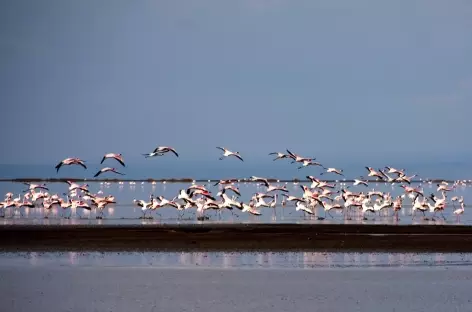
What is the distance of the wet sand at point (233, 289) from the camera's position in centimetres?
2211

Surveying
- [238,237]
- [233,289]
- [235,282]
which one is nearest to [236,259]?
[235,282]

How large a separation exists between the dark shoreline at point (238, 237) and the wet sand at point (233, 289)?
5808 millimetres

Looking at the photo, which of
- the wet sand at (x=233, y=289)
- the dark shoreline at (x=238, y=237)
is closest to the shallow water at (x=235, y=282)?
the wet sand at (x=233, y=289)

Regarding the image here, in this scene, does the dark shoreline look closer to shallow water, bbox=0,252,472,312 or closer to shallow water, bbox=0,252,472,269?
shallow water, bbox=0,252,472,269

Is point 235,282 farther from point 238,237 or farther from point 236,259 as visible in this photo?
point 238,237

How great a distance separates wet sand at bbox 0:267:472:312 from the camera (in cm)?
2211

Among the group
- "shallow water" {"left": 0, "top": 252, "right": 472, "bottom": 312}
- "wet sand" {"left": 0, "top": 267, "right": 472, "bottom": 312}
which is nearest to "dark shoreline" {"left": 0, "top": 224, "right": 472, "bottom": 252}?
"shallow water" {"left": 0, "top": 252, "right": 472, "bottom": 312}

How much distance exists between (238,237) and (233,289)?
1249 centimetres

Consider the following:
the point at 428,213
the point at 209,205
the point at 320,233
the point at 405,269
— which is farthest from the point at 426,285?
the point at 428,213

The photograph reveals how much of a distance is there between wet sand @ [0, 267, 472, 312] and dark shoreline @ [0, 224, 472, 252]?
5.81 metres

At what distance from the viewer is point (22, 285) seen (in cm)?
2470

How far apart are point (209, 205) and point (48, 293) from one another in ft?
78.8

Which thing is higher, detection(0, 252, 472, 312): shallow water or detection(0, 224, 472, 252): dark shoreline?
detection(0, 224, 472, 252): dark shoreline

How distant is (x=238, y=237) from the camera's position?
36906mm
